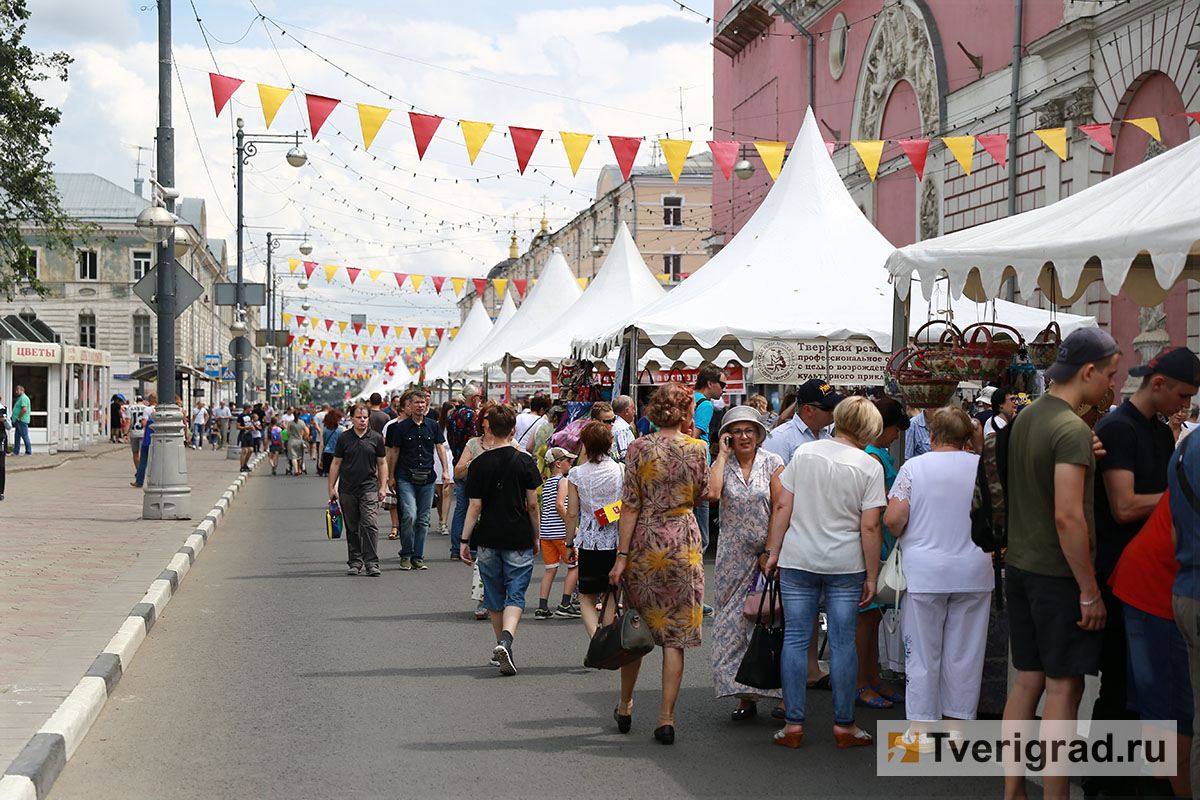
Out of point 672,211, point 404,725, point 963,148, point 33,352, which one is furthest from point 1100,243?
point 672,211

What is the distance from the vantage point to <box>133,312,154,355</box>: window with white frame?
70000 mm

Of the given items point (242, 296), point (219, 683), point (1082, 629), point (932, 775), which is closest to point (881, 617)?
point (932, 775)

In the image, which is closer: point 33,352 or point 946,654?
point 946,654

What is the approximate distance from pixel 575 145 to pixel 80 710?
1263 cm

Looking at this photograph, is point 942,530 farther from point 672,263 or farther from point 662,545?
point 672,263

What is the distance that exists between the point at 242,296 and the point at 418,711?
28.1 meters

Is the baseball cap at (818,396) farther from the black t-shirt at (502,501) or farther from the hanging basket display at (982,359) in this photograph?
the black t-shirt at (502,501)

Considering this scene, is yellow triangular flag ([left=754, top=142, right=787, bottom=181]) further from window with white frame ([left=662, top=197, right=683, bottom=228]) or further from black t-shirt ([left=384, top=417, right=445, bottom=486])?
window with white frame ([left=662, top=197, right=683, bottom=228])

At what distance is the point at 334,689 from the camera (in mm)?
7512

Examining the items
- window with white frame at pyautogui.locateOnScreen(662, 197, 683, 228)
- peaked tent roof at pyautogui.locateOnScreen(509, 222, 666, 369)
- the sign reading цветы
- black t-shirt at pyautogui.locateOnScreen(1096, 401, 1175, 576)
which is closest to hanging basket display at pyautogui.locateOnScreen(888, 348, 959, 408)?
black t-shirt at pyautogui.locateOnScreen(1096, 401, 1175, 576)

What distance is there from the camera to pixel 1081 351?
5.02 m

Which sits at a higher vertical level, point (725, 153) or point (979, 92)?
point (979, 92)

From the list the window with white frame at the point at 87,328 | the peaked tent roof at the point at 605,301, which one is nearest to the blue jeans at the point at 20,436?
the peaked tent roof at the point at 605,301

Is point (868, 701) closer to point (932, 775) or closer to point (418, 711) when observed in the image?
point (932, 775)
